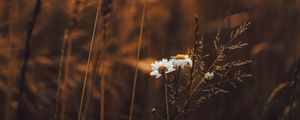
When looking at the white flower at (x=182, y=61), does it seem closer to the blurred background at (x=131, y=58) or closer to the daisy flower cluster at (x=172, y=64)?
the daisy flower cluster at (x=172, y=64)

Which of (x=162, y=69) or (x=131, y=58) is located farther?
(x=131, y=58)

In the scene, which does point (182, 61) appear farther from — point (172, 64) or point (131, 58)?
point (131, 58)

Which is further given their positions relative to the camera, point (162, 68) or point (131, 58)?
point (131, 58)

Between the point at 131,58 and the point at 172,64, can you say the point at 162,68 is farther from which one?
the point at 131,58

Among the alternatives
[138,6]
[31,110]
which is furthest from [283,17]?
[31,110]

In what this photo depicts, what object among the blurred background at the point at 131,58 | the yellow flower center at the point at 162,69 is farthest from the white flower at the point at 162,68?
the blurred background at the point at 131,58

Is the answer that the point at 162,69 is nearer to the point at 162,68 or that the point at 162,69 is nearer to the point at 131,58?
the point at 162,68

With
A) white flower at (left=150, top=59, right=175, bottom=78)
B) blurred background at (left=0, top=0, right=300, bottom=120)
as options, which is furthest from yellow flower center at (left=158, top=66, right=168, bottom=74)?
blurred background at (left=0, top=0, right=300, bottom=120)

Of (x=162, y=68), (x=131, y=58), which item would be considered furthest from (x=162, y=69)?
(x=131, y=58)

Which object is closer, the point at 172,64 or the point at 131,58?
the point at 172,64

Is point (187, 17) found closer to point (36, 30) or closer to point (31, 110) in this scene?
point (36, 30)

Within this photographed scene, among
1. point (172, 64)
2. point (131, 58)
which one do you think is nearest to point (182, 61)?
point (172, 64)
